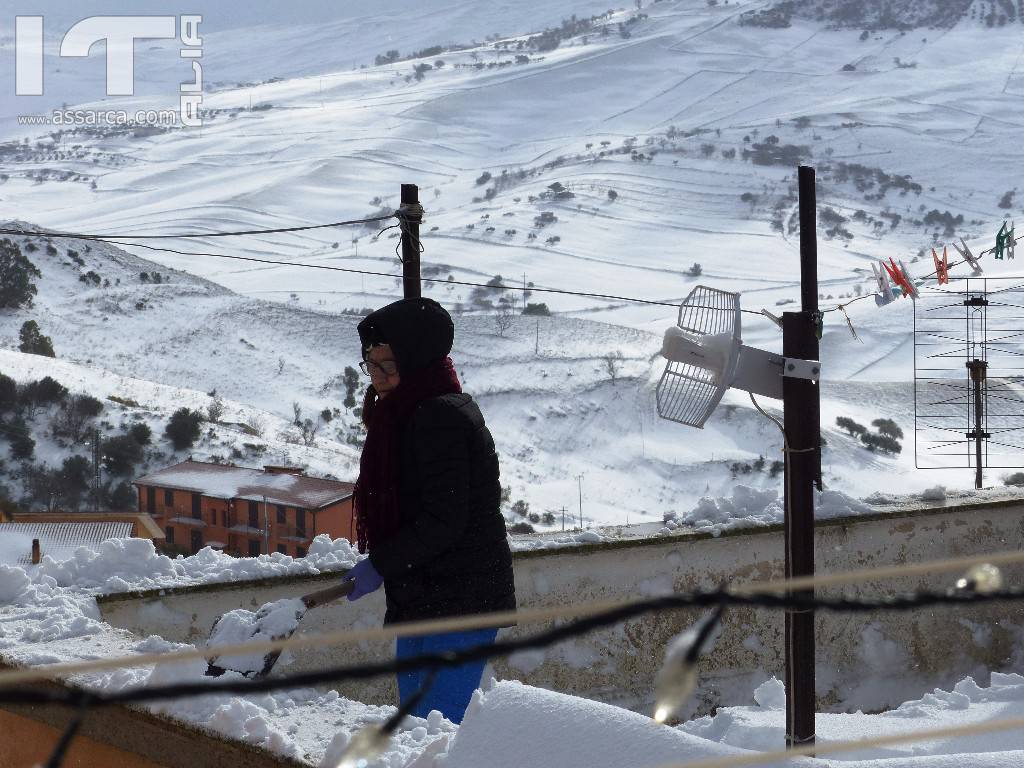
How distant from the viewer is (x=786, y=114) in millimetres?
89562

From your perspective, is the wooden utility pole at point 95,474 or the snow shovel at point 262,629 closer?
the snow shovel at point 262,629

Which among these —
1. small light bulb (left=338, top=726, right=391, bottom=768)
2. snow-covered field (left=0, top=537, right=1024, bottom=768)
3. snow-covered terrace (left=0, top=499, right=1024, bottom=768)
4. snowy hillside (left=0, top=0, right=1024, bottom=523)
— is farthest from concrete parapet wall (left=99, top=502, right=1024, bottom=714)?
snowy hillside (left=0, top=0, right=1024, bottom=523)

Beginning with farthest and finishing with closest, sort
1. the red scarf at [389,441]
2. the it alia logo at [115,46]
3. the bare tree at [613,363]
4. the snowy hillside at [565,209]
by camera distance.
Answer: the it alia logo at [115,46] → the bare tree at [613,363] → the snowy hillside at [565,209] → the red scarf at [389,441]

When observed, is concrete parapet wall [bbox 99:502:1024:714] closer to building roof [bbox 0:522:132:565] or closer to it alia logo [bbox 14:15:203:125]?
building roof [bbox 0:522:132:565]

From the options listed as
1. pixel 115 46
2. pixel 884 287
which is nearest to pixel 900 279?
pixel 884 287

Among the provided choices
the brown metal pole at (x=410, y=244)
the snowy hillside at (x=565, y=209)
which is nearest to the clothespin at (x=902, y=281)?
the brown metal pole at (x=410, y=244)

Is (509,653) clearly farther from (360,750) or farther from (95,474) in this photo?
(95,474)

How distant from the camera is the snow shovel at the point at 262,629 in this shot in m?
3.17

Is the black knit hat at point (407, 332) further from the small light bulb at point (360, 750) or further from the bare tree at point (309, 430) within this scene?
the bare tree at point (309, 430)

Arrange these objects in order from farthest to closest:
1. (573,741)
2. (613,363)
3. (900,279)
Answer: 1. (613,363)
2. (900,279)
3. (573,741)

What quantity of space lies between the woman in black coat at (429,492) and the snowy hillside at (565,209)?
24.1m

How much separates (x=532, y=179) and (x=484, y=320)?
29.7 meters

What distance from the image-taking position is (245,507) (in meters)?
18.2

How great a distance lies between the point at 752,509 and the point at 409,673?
3.03 m
